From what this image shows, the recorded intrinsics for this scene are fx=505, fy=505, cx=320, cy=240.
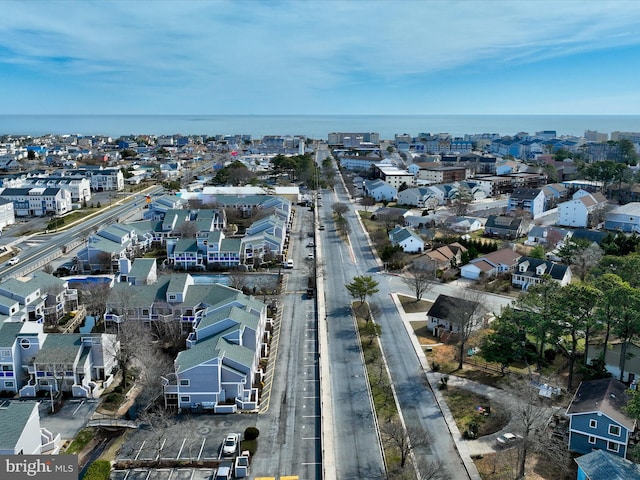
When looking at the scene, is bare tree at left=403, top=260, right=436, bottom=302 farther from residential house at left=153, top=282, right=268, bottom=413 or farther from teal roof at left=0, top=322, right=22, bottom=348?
teal roof at left=0, top=322, right=22, bottom=348

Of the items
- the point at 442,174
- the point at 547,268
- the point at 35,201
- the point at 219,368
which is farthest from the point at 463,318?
the point at 442,174

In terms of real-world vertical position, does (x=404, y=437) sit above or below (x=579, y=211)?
below

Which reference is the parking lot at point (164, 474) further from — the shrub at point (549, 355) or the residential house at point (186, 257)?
the residential house at point (186, 257)

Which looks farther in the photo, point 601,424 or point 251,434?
point 251,434

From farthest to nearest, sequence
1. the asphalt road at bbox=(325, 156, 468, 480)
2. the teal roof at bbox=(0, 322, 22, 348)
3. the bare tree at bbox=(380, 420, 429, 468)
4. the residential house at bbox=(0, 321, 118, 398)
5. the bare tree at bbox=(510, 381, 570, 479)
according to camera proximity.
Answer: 1. the teal roof at bbox=(0, 322, 22, 348)
2. the residential house at bbox=(0, 321, 118, 398)
3. the asphalt road at bbox=(325, 156, 468, 480)
4. the bare tree at bbox=(380, 420, 429, 468)
5. the bare tree at bbox=(510, 381, 570, 479)

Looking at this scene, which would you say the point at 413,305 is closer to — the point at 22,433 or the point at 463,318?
the point at 463,318

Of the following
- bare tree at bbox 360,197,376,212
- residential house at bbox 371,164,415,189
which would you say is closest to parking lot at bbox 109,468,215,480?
bare tree at bbox 360,197,376,212

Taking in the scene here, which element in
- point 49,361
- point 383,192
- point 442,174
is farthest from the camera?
point 442,174

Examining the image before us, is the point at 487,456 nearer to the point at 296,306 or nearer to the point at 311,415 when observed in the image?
the point at 311,415
